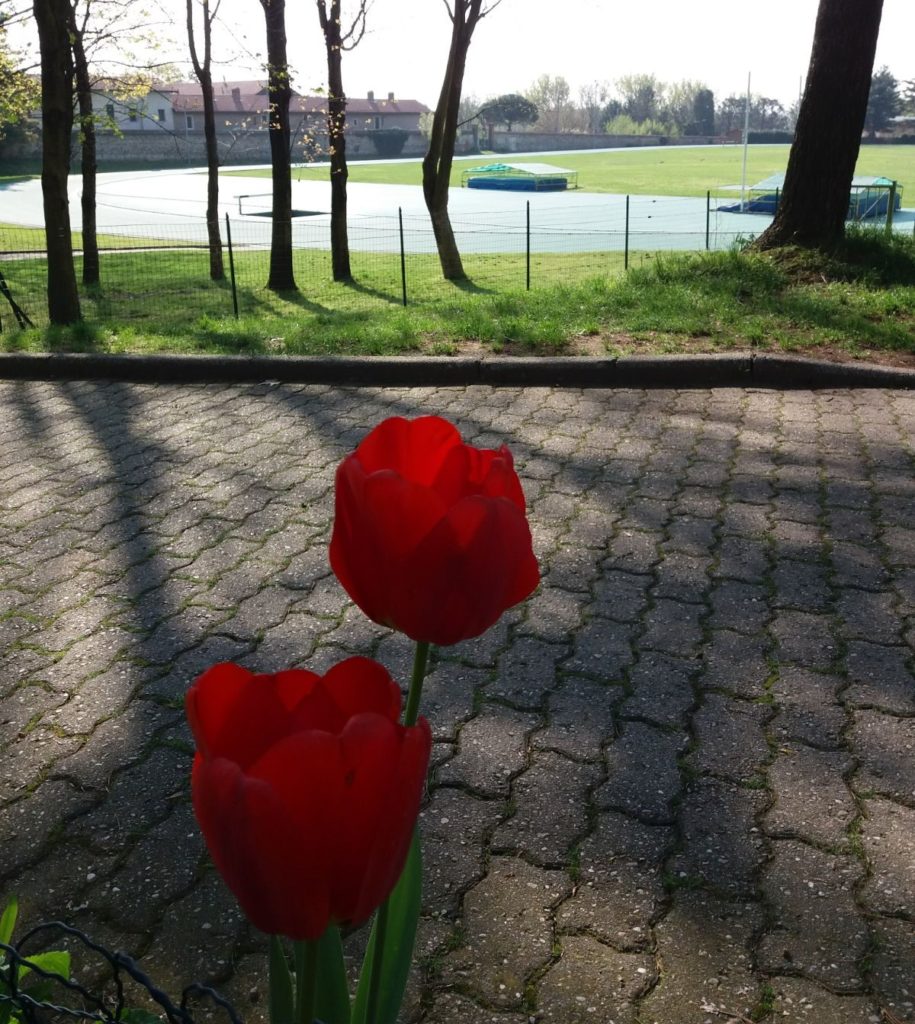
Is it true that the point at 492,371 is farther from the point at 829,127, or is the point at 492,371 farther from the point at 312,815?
the point at 312,815


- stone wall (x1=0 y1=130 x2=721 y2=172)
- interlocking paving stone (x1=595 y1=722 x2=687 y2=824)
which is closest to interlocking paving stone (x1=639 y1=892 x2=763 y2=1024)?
interlocking paving stone (x1=595 y1=722 x2=687 y2=824)

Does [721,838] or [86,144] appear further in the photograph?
[86,144]

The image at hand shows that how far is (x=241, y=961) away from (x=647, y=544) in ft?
8.84

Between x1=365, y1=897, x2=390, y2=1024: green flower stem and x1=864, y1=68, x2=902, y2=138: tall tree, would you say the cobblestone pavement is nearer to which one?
x1=365, y1=897, x2=390, y2=1024: green flower stem

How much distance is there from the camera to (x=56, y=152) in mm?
10969

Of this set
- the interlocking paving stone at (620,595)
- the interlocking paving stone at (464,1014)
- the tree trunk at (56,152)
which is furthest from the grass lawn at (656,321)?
the interlocking paving stone at (464,1014)

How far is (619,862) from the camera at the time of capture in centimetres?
255

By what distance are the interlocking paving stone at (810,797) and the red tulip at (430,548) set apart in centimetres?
188

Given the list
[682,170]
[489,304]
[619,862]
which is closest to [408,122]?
[682,170]

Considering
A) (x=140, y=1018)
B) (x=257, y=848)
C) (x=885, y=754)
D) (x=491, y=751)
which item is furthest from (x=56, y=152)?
(x=257, y=848)

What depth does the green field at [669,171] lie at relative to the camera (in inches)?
2322

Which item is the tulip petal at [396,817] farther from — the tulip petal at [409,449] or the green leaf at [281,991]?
the green leaf at [281,991]

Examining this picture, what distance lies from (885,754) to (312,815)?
2.52 metres

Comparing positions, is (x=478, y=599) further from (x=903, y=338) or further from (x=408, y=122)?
(x=408, y=122)
